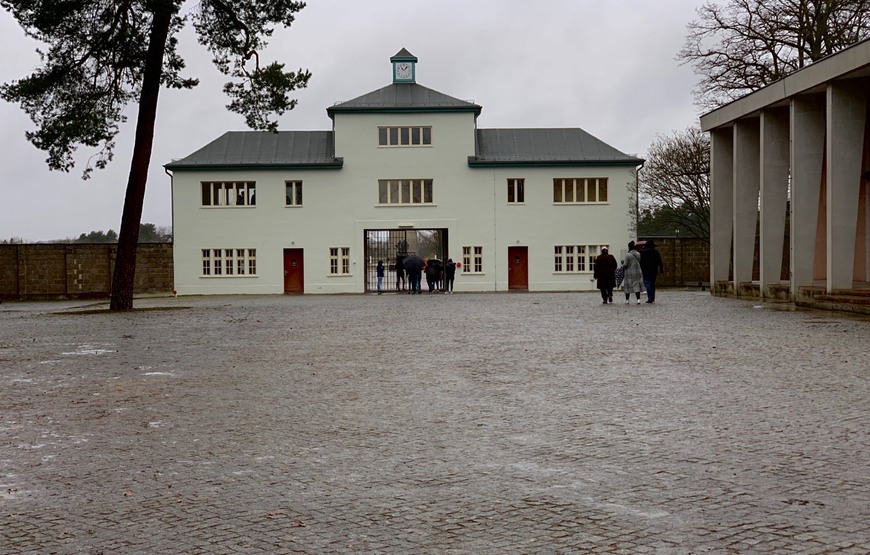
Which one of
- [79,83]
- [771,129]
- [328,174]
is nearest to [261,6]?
[79,83]

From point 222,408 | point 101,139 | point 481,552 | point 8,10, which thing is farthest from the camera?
point 101,139

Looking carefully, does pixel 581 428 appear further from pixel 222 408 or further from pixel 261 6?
pixel 261 6

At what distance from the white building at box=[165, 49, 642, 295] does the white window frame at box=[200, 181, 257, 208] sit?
65mm

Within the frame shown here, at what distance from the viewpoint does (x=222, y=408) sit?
8914 mm

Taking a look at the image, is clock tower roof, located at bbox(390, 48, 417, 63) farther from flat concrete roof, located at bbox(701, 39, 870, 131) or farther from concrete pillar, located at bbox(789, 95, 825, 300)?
concrete pillar, located at bbox(789, 95, 825, 300)

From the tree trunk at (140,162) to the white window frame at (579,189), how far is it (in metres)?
23.9

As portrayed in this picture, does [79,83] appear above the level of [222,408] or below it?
above

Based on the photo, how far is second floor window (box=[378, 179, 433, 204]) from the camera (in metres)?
46.7

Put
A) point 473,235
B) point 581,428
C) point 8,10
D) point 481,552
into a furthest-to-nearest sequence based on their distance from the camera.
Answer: point 473,235 < point 8,10 < point 581,428 < point 481,552

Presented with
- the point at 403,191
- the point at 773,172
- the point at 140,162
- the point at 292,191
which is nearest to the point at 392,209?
the point at 403,191

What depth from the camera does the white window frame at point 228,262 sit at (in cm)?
4653

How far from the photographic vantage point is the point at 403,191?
46.8m

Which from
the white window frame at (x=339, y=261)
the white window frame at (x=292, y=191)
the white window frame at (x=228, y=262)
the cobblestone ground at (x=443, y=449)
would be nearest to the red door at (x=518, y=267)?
the white window frame at (x=339, y=261)

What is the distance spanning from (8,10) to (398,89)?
25.3 meters
